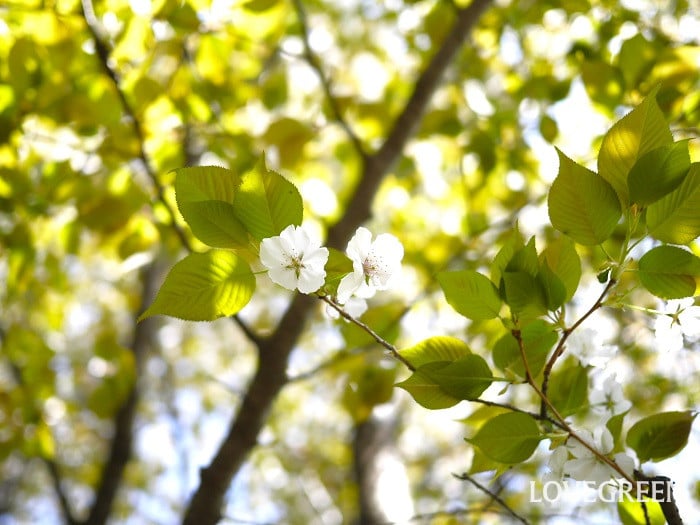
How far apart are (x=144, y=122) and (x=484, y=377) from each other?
86cm

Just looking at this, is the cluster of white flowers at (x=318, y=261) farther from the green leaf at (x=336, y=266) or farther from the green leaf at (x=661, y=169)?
the green leaf at (x=661, y=169)

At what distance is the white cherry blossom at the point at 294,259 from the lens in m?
0.47

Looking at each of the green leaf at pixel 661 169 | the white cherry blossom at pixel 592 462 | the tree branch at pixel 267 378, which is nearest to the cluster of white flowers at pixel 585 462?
the white cherry blossom at pixel 592 462

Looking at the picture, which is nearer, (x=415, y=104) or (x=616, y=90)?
(x=616, y=90)

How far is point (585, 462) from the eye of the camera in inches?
20.6

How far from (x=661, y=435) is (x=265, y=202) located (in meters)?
0.39

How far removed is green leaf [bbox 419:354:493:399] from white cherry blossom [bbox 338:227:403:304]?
9cm

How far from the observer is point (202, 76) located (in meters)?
1.26

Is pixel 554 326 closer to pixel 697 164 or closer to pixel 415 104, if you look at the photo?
pixel 697 164

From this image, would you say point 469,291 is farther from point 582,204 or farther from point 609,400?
point 609,400

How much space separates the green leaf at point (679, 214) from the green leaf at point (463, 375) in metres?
0.17

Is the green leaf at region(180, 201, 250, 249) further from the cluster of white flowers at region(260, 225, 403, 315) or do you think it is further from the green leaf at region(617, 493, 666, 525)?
the green leaf at region(617, 493, 666, 525)

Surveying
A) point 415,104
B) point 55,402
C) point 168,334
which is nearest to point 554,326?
point 415,104

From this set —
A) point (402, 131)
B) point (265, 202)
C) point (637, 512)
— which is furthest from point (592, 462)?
point (402, 131)
